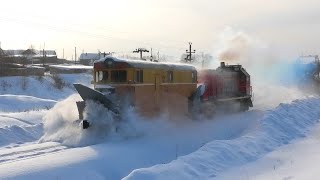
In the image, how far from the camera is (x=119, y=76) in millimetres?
17359

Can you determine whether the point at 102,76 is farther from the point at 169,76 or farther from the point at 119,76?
the point at 169,76

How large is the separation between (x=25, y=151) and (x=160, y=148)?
451cm

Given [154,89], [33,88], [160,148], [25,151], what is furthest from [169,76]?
[33,88]

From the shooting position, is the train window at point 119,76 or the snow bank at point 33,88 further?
the snow bank at point 33,88

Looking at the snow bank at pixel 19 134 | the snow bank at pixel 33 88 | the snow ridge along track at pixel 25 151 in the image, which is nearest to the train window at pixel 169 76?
the snow bank at pixel 19 134

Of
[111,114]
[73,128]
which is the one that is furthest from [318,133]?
[73,128]

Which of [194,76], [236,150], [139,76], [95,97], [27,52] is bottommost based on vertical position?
[236,150]

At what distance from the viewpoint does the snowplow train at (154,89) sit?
16844mm

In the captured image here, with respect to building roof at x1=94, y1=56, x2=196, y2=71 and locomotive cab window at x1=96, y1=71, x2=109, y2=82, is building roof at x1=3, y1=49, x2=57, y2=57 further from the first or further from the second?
locomotive cab window at x1=96, y1=71, x2=109, y2=82

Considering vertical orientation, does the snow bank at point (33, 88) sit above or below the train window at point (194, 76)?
below

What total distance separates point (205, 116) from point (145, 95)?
6275 mm

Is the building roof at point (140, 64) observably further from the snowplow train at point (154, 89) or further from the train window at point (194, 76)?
the train window at point (194, 76)

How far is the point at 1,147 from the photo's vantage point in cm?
1500

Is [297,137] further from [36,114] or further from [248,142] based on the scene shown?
[36,114]
